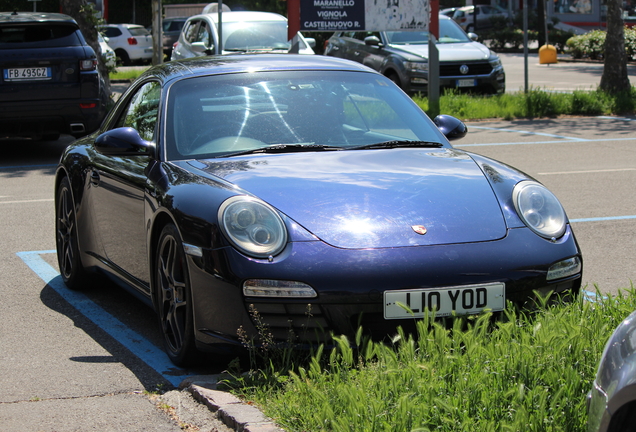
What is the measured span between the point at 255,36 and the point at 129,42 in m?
18.7

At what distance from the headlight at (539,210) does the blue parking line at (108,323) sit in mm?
1704

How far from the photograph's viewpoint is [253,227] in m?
3.95

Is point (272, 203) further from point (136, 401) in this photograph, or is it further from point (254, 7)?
point (254, 7)

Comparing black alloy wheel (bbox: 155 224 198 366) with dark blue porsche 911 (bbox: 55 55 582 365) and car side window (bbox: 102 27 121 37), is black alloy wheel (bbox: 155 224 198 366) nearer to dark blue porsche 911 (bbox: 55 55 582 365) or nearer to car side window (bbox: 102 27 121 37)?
dark blue porsche 911 (bbox: 55 55 582 365)

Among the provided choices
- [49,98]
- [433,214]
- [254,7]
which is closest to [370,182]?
[433,214]

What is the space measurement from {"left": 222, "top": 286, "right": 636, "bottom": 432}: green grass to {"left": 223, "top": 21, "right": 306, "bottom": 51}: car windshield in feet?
44.2

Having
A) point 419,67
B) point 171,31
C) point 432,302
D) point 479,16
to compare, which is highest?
point 479,16

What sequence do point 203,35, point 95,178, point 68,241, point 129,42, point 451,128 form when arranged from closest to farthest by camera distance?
1. point 95,178
2. point 451,128
3. point 68,241
4. point 203,35
5. point 129,42

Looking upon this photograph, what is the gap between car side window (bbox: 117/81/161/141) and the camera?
205 inches

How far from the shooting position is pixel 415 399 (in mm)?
3139

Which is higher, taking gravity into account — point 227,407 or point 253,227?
point 253,227

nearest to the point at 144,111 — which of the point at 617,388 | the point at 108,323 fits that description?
the point at 108,323

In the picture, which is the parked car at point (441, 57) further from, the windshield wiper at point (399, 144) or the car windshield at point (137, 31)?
the car windshield at point (137, 31)

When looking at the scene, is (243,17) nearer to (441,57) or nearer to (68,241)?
(441,57)
